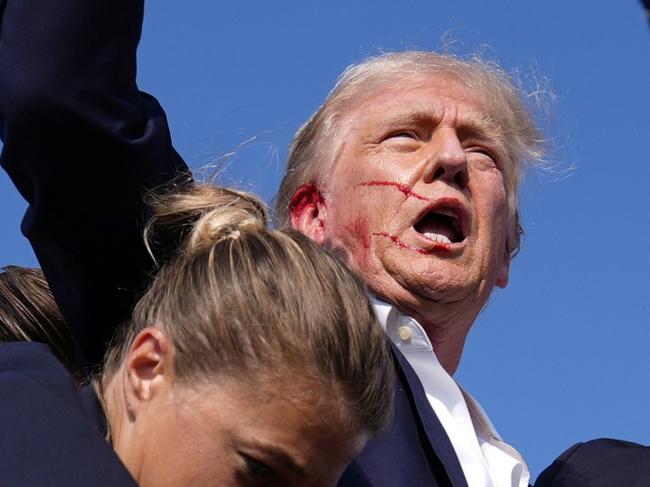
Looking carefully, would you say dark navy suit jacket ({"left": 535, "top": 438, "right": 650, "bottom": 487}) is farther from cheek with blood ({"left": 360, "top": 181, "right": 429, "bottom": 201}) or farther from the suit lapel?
cheek with blood ({"left": 360, "top": 181, "right": 429, "bottom": 201})

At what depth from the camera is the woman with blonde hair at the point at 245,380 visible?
2432mm

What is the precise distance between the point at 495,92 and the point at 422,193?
1.89 ft

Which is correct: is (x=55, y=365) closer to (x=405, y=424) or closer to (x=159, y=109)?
(x=159, y=109)

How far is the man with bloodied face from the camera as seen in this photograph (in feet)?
12.0

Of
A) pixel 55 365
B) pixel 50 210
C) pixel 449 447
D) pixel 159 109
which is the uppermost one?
pixel 159 109

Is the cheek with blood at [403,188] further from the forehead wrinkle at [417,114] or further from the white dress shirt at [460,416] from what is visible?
the white dress shirt at [460,416]

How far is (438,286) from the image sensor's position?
3.78 meters

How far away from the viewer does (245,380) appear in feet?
8.07

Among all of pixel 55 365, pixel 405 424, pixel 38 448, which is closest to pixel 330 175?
pixel 405 424

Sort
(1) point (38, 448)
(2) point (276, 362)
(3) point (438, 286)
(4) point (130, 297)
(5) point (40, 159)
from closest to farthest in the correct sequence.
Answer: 1. (1) point (38, 448)
2. (2) point (276, 362)
3. (5) point (40, 159)
4. (4) point (130, 297)
5. (3) point (438, 286)

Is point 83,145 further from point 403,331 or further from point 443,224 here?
point 443,224

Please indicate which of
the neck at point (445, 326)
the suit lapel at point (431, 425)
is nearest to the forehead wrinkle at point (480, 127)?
the neck at point (445, 326)

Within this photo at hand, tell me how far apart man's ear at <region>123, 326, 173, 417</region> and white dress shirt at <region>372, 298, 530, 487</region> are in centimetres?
94

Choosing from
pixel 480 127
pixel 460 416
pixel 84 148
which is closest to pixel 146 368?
pixel 84 148
